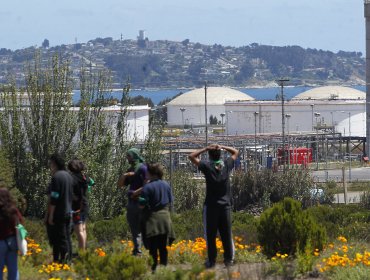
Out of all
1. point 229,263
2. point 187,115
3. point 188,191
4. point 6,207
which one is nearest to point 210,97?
point 187,115

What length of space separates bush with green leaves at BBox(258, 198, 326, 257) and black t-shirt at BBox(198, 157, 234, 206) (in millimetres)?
1155

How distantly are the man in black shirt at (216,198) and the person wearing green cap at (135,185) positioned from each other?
79 cm

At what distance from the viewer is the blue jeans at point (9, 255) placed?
32.3 ft

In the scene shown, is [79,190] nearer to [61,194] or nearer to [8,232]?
[61,194]

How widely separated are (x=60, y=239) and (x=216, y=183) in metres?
2.09

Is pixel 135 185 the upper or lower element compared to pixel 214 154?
lower

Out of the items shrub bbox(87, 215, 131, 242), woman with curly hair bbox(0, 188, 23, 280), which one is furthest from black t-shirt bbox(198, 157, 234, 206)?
shrub bbox(87, 215, 131, 242)

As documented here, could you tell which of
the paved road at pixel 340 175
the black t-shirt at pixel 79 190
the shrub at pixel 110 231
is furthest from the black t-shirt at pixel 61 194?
the paved road at pixel 340 175

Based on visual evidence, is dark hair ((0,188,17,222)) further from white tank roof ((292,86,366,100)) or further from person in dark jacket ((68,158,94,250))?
white tank roof ((292,86,366,100))

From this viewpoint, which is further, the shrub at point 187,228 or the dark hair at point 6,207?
the shrub at point 187,228

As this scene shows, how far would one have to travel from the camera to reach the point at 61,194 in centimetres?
1201

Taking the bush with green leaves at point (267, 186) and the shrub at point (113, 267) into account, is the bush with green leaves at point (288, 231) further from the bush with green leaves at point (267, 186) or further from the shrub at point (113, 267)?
the bush with green leaves at point (267, 186)

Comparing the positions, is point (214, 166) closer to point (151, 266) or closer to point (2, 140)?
point (151, 266)

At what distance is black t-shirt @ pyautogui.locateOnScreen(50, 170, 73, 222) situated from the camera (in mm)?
11953
